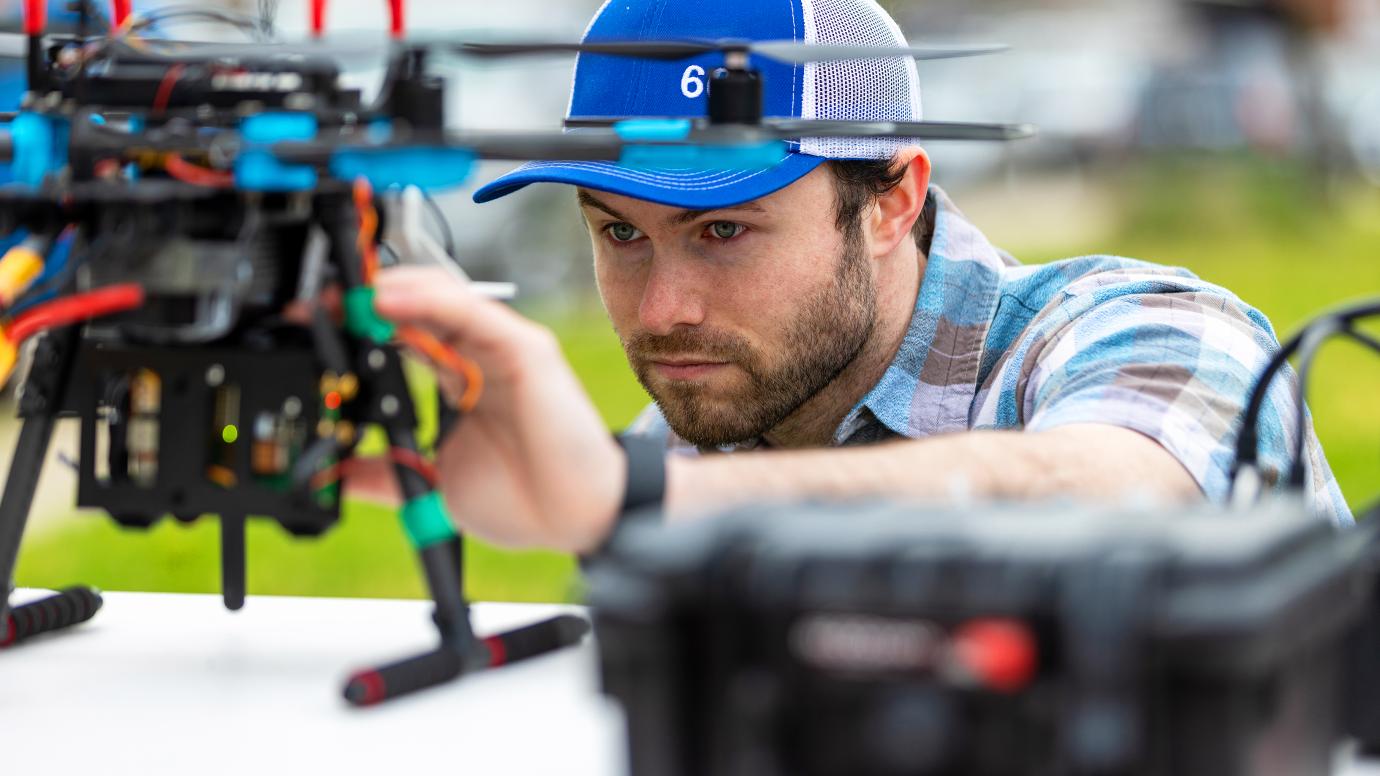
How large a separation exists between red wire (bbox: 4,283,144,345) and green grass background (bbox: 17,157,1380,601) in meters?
0.29

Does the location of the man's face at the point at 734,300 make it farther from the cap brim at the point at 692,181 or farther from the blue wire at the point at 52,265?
the blue wire at the point at 52,265

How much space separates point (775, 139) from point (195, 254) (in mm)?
450

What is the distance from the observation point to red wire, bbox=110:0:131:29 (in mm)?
1549

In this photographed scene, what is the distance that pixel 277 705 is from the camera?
1.55 m

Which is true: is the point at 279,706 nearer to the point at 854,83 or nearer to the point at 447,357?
the point at 447,357

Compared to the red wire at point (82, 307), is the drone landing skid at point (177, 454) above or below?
below

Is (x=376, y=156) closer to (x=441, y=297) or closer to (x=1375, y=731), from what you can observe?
(x=441, y=297)

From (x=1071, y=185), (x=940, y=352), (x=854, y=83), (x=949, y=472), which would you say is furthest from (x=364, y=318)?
(x=1071, y=185)

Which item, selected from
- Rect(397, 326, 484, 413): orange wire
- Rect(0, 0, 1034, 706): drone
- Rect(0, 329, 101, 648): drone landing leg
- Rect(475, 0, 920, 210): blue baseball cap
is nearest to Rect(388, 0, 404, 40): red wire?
Rect(0, 0, 1034, 706): drone

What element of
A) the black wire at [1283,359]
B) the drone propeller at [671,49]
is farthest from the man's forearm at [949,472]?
the drone propeller at [671,49]

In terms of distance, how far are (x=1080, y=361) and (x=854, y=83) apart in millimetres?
480

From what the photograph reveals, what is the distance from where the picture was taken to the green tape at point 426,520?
1373 mm

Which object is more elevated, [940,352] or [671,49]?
[671,49]

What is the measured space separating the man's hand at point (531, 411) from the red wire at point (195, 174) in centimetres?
14
